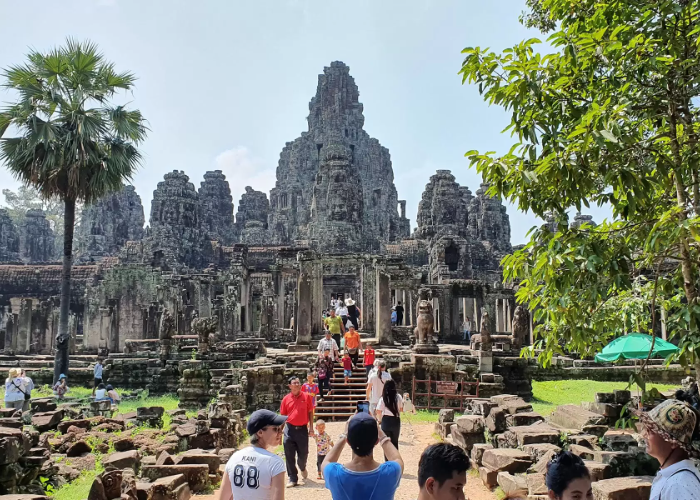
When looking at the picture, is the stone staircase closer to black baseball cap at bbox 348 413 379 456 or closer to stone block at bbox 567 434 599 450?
stone block at bbox 567 434 599 450

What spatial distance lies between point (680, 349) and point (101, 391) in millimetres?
12872

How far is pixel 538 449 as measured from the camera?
24.1ft

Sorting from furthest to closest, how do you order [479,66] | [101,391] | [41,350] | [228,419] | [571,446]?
[41,350]
[101,391]
[228,419]
[571,446]
[479,66]

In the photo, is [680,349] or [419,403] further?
[419,403]

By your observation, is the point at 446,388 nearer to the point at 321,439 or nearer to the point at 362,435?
the point at 321,439

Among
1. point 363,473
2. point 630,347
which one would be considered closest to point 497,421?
point 630,347

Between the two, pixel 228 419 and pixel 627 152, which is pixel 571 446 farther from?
pixel 228 419

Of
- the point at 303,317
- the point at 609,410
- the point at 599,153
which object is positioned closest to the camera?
the point at 599,153

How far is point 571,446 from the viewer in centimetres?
743

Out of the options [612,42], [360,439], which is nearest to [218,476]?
[360,439]

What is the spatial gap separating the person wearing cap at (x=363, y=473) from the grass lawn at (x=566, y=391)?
11386mm

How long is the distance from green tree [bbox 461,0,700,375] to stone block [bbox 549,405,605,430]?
14.6 ft

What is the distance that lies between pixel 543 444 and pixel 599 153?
4384 millimetres

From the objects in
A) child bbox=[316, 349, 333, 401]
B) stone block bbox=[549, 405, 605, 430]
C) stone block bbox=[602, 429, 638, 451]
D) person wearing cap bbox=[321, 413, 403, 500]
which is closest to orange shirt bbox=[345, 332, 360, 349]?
child bbox=[316, 349, 333, 401]
